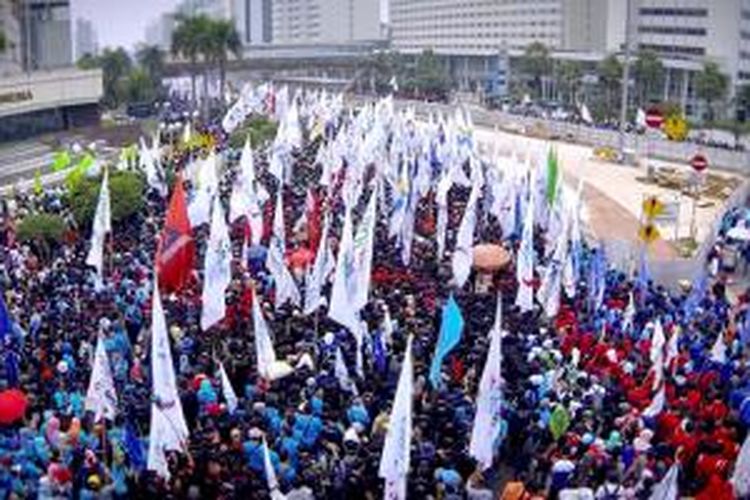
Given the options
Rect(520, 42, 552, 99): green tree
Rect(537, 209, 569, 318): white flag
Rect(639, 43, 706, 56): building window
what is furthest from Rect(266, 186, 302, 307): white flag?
Rect(520, 42, 552, 99): green tree

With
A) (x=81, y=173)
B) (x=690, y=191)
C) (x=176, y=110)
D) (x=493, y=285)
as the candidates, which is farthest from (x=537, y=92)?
(x=493, y=285)

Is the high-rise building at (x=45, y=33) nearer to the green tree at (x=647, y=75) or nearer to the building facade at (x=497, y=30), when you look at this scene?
the green tree at (x=647, y=75)

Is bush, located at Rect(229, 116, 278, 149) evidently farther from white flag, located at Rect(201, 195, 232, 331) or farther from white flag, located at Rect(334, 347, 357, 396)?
white flag, located at Rect(334, 347, 357, 396)

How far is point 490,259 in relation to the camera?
75.6ft

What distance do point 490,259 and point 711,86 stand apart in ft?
177

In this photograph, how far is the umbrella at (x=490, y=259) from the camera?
75.3 feet

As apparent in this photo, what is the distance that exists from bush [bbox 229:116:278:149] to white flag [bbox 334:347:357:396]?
98.5 feet

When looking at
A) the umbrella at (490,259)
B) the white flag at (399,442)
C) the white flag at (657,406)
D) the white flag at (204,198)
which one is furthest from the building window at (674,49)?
the white flag at (399,442)

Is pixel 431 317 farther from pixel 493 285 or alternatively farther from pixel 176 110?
pixel 176 110

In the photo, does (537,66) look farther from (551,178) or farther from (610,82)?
(551,178)

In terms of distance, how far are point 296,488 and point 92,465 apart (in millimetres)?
2448

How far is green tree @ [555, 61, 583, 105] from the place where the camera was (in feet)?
293

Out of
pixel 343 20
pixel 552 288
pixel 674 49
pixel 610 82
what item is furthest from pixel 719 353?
pixel 343 20

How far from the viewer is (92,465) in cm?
1346
